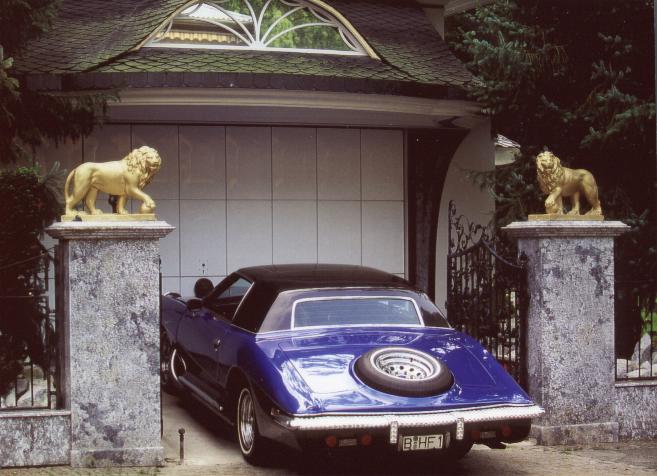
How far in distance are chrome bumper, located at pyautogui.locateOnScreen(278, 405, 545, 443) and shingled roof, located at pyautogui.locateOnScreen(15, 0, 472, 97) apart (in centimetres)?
618

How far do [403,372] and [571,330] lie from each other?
7.77ft

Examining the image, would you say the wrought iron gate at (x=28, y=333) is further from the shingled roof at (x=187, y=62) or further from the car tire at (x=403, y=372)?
the shingled roof at (x=187, y=62)

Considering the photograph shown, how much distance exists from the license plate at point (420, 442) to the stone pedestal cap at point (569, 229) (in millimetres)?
2722

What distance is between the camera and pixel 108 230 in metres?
7.75

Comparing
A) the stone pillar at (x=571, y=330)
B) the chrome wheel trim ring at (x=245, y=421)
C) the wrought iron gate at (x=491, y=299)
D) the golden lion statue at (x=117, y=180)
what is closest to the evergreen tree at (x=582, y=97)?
the wrought iron gate at (x=491, y=299)

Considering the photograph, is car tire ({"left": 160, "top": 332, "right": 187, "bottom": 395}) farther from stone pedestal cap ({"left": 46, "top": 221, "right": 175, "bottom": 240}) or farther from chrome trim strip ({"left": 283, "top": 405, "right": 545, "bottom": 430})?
chrome trim strip ({"left": 283, "top": 405, "right": 545, "bottom": 430})

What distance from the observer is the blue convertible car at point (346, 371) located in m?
6.82

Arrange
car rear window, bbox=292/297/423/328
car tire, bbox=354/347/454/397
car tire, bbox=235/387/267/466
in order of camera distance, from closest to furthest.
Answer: car tire, bbox=354/347/454/397 < car tire, bbox=235/387/267/466 < car rear window, bbox=292/297/423/328

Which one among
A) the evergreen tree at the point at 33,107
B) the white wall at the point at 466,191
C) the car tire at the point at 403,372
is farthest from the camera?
the white wall at the point at 466,191

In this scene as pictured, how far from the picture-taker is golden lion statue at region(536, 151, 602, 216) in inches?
352

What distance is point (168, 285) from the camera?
1385 cm

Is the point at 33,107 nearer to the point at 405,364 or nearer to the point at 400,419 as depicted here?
the point at 405,364

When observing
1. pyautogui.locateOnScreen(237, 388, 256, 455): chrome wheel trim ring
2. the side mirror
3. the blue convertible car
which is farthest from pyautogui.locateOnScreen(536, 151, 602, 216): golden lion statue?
the side mirror

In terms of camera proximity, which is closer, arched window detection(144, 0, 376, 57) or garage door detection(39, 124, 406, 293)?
arched window detection(144, 0, 376, 57)
